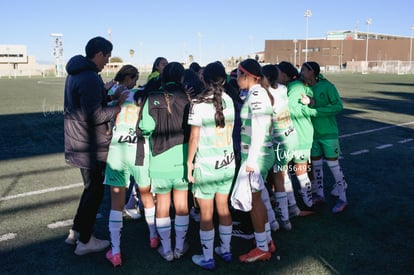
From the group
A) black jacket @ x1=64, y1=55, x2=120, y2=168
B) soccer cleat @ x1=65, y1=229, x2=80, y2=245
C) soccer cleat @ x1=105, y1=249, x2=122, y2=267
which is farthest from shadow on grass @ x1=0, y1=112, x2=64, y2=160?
soccer cleat @ x1=105, y1=249, x2=122, y2=267

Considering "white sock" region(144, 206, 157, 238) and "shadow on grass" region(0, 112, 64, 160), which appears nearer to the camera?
"white sock" region(144, 206, 157, 238)

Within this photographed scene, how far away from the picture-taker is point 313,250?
4.00m

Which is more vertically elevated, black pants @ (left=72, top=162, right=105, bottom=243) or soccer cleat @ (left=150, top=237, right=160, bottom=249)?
black pants @ (left=72, top=162, right=105, bottom=243)

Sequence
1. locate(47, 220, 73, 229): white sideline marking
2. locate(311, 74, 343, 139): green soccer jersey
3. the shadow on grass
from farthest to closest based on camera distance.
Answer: the shadow on grass → locate(311, 74, 343, 139): green soccer jersey → locate(47, 220, 73, 229): white sideline marking

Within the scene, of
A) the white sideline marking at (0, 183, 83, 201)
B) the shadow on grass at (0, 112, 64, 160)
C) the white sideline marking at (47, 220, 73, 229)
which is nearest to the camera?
the white sideline marking at (47, 220, 73, 229)

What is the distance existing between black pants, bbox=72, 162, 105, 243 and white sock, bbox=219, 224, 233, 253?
4.40 ft

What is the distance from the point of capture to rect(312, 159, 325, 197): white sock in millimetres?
5203

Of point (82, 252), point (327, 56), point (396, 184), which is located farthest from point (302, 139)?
point (327, 56)

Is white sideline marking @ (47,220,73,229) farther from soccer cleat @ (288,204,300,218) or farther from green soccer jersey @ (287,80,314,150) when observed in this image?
green soccer jersey @ (287,80,314,150)

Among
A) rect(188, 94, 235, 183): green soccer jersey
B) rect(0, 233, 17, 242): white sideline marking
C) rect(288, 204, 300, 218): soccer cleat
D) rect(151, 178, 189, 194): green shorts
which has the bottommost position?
rect(0, 233, 17, 242): white sideline marking

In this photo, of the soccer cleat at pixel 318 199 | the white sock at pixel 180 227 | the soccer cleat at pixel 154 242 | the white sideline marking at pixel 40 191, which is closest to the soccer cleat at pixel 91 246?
the soccer cleat at pixel 154 242

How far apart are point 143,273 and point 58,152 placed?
6153 millimetres

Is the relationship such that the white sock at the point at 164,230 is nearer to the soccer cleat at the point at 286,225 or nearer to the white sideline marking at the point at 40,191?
the soccer cleat at the point at 286,225

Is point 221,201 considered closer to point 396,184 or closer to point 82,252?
point 82,252
